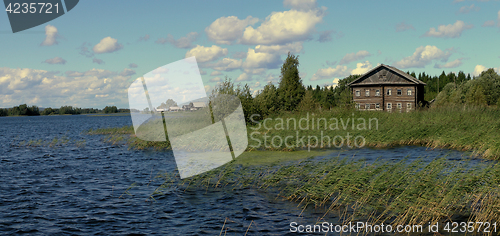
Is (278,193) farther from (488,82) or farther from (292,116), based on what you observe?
(488,82)

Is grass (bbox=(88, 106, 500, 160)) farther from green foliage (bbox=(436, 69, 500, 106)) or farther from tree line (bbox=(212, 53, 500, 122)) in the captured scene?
green foliage (bbox=(436, 69, 500, 106))

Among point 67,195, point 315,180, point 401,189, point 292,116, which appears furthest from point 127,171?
point 292,116

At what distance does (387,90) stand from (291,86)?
55.5ft

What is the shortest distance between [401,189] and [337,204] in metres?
2.24

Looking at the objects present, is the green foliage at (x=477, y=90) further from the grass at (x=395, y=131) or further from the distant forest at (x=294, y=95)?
the grass at (x=395, y=131)

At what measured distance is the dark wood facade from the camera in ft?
182
